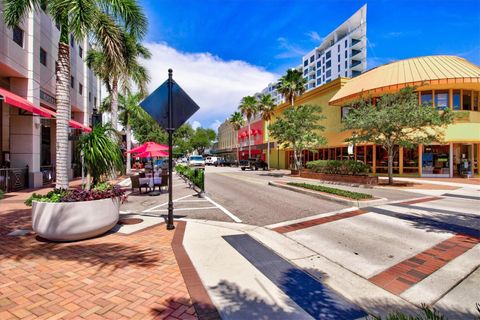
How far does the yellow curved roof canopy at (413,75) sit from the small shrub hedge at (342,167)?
5419mm

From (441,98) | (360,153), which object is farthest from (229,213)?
(441,98)

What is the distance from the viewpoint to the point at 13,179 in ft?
44.2

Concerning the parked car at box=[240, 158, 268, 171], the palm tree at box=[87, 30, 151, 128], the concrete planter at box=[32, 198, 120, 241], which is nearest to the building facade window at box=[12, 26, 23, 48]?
the palm tree at box=[87, 30, 151, 128]

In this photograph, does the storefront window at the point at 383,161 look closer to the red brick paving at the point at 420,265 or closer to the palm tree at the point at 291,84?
the palm tree at the point at 291,84

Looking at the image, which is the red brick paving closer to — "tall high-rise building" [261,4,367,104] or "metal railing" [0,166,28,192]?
"metal railing" [0,166,28,192]

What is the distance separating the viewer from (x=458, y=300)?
143 inches

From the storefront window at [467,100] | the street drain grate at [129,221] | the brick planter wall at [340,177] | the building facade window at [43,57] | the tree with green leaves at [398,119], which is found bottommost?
the street drain grate at [129,221]

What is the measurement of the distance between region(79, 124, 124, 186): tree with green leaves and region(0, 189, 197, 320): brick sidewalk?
1.78 metres

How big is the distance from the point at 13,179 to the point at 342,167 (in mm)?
20293

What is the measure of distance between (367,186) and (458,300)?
583 inches

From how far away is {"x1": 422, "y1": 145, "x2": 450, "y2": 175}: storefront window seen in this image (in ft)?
75.0

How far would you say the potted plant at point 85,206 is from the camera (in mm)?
5359

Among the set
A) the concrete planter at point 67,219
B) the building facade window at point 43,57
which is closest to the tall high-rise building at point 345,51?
the building facade window at point 43,57

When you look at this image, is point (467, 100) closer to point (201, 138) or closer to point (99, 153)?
point (99, 153)
